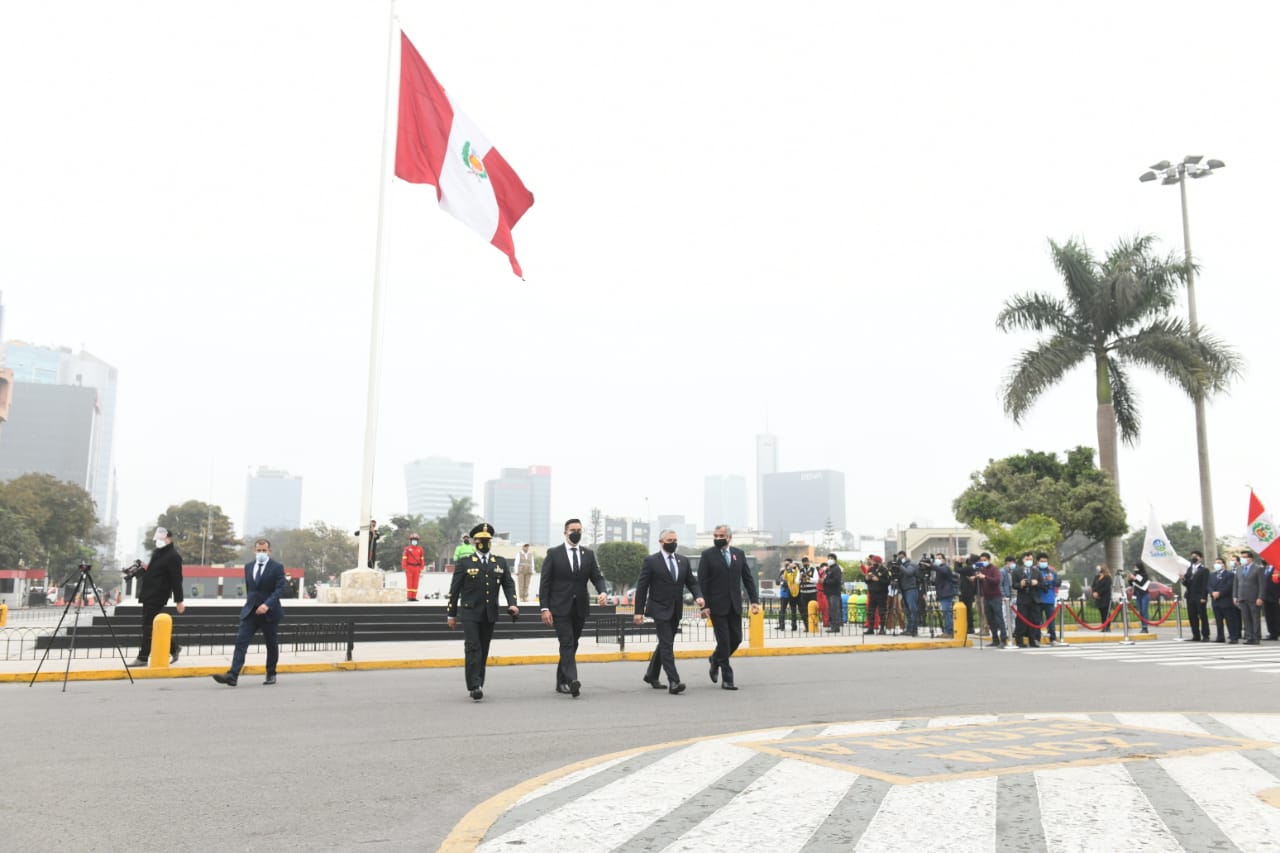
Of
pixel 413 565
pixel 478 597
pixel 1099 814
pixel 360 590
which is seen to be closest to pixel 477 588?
pixel 478 597

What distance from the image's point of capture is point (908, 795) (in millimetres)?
5410

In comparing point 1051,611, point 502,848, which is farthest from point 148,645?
point 1051,611

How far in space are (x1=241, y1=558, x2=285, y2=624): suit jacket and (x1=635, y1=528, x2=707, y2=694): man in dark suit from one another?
14.4 ft

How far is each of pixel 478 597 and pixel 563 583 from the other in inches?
40.0

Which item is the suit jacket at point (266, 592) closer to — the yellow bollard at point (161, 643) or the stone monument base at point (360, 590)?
the yellow bollard at point (161, 643)

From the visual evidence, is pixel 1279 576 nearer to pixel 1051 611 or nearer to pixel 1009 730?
pixel 1051 611

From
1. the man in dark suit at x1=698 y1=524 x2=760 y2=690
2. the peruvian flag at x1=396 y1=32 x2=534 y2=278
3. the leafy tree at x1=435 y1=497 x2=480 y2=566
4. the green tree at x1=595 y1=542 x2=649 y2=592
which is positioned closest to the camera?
the man in dark suit at x1=698 y1=524 x2=760 y2=690

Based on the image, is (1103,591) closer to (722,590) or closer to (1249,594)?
(1249,594)

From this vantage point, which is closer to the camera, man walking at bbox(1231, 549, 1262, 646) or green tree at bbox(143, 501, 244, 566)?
man walking at bbox(1231, 549, 1262, 646)

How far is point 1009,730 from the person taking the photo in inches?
312

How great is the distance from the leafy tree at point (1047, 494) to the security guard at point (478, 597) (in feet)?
121

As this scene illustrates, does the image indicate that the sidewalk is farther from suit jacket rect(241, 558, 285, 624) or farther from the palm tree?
the palm tree

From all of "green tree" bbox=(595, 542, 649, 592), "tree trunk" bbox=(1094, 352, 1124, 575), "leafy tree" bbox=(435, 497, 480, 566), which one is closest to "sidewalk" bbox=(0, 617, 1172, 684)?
"tree trunk" bbox=(1094, 352, 1124, 575)

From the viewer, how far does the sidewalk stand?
13406mm
